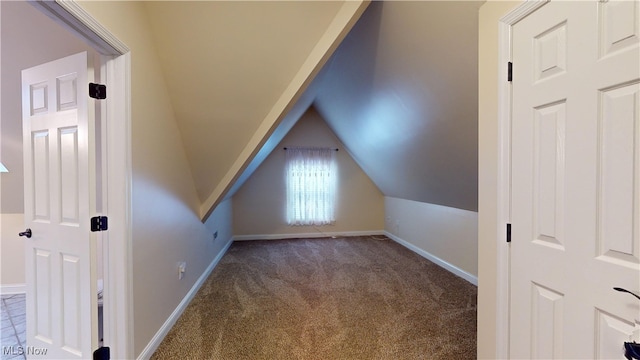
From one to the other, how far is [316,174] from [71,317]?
13.4 feet

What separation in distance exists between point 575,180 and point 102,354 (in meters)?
2.51

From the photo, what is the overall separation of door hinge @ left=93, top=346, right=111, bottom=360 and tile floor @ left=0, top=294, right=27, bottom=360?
87cm

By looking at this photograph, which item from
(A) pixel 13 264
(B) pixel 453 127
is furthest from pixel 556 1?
(A) pixel 13 264

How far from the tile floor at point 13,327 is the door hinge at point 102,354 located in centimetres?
87

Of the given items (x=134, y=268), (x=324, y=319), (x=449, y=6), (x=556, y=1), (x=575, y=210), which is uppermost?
(x=449, y=6)

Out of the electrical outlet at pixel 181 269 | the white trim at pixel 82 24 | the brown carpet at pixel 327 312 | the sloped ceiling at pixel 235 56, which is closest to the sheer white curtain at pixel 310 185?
the brown carpet at pixel 327 312

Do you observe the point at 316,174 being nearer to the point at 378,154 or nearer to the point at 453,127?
the point at 378,154

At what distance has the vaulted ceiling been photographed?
1.70 m

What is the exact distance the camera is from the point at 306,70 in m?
2.05

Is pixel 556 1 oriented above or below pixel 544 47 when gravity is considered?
above

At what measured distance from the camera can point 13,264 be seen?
2.74 metres

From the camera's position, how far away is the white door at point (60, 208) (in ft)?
4.67

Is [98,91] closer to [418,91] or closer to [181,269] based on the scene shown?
[181,269]

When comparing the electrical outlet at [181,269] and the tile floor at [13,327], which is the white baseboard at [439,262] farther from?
the tile floor at [13,327]
